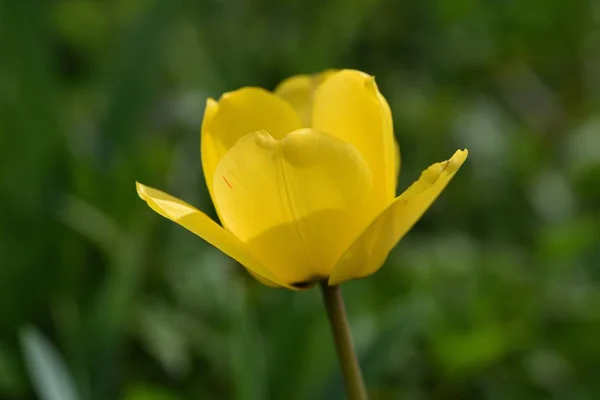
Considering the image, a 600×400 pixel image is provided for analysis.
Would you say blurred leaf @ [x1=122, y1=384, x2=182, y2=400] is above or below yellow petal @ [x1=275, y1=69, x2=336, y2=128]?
below

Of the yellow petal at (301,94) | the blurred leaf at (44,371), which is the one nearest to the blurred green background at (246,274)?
the blurred leaf at (44,371)

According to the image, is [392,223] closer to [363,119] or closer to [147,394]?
[363,119]

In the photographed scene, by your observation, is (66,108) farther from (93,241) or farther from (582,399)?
(582,399)

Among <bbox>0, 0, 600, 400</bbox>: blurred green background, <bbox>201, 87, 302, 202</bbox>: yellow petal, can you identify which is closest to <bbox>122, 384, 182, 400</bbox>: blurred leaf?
<bbox>0, 0, 600, 400</bbox>: blurred green background

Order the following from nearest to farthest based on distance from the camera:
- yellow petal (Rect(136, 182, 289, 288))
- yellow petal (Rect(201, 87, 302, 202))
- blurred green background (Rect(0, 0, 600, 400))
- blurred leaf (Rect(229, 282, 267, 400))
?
yellow petal (Rect(136, 182, 289, 288))
yellow petal (Rect(201, 87, 302, 202))
blurred leaf (Rect(229, 282, 267, 400))
blurred green background (Rect(0, 0, 600, 400))

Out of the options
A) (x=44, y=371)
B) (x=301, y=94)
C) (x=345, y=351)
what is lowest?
(x=44, y=371)

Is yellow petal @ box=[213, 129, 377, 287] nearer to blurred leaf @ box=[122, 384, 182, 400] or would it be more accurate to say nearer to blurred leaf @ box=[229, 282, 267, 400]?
blurred leaf @ box=[229, 282, 267, 400]

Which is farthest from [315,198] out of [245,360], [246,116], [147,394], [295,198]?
[147,394]

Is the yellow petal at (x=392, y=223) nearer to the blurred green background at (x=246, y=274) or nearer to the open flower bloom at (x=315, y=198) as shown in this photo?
the open flower bloom at (x=315, y=198)
